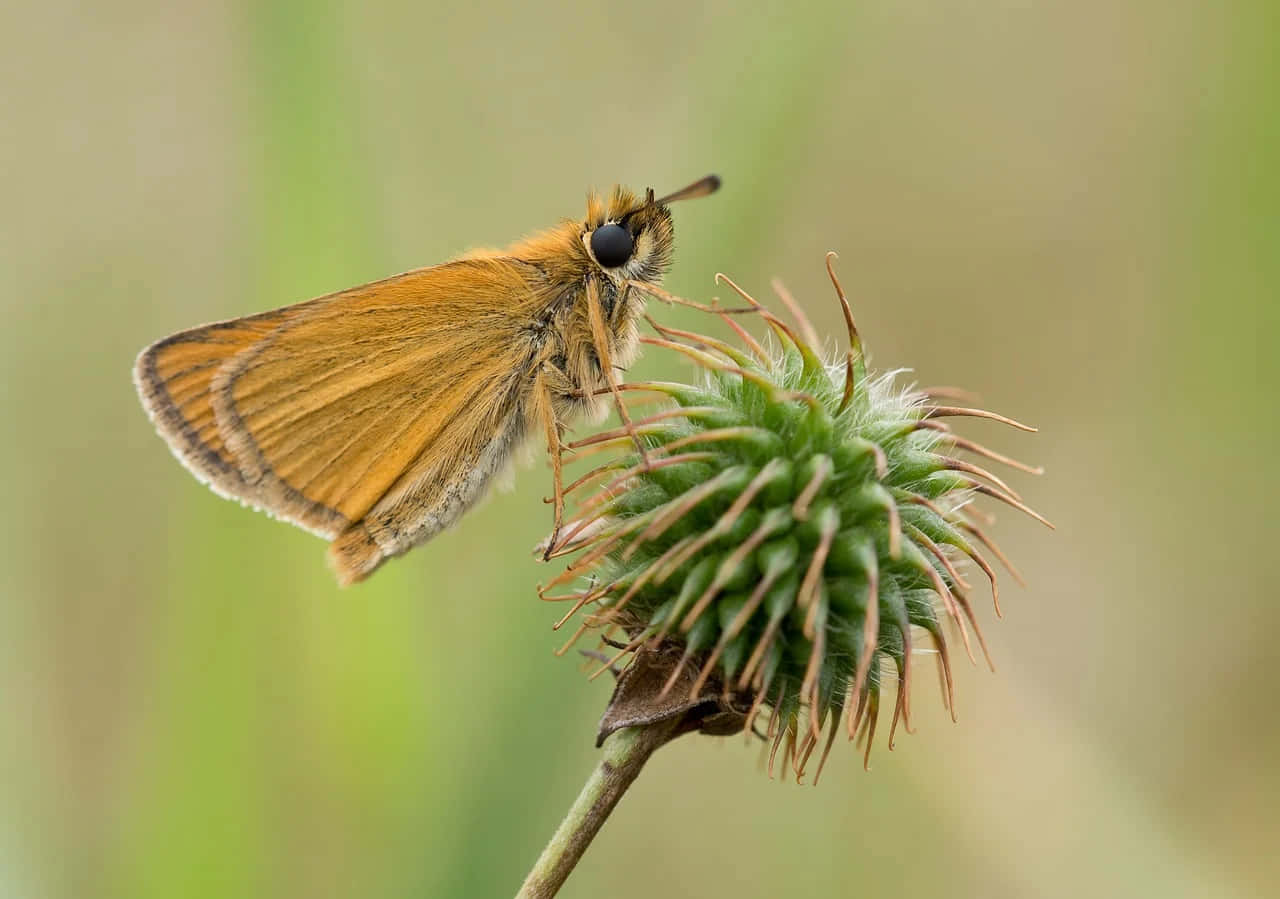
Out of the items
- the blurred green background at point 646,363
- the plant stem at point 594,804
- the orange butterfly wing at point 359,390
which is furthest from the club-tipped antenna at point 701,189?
the plant stem at point 594,804

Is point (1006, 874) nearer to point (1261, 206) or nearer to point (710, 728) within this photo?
point (710, 728)

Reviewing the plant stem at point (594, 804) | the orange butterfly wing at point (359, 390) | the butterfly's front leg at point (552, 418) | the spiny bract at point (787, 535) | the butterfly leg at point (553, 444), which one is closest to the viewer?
the plant stem at point (594, 804)

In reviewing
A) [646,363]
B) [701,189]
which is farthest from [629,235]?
[646,363]

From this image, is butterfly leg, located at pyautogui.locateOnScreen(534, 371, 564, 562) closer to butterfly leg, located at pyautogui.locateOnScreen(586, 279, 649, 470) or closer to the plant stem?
butterfly leg, located at pyautogui.locateOnScreen(586, 279, 649, 470)

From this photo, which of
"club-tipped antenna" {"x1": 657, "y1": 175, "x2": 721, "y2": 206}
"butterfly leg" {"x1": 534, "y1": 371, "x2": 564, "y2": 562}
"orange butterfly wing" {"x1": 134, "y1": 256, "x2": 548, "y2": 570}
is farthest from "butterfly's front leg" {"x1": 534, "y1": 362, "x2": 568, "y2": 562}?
"club-tipped antenna" {"x1": 657, "y1": 175, "x2": 721, "y2": 206}

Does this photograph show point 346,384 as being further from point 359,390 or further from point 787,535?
point 787,535

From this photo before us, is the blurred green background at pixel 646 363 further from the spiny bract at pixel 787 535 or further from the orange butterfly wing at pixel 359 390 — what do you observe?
the spiny bract at pixel 787 535
